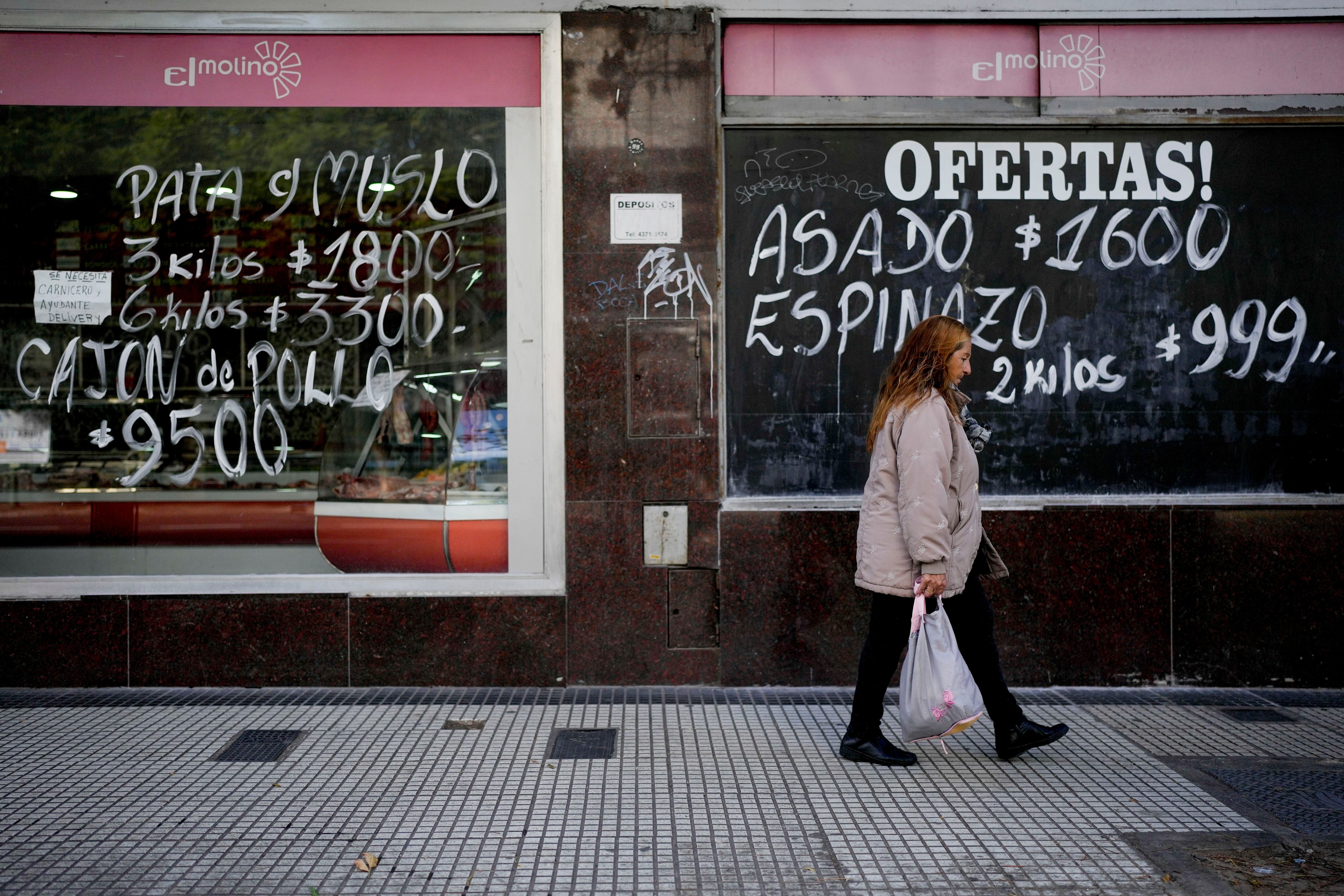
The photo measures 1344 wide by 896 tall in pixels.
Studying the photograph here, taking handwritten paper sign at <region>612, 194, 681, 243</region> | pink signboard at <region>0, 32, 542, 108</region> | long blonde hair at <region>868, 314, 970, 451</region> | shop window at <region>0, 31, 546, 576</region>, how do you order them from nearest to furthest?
long blonde hair at <region>868, 314, 970, 451</region>, handwritten paper sign at <region>612, 194, 681, 243</region>, pink signboard at <region>0, 32, 542, 108</region>, shop window at <region>0, 31, 546, 576</region>

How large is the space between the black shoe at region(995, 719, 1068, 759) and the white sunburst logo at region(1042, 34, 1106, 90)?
135 inches

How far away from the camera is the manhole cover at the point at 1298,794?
4.04 metres

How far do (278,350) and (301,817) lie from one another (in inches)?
117

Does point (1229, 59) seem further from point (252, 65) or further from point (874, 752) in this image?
point (252, 65)

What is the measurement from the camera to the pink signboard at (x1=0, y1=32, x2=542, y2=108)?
19.4ft

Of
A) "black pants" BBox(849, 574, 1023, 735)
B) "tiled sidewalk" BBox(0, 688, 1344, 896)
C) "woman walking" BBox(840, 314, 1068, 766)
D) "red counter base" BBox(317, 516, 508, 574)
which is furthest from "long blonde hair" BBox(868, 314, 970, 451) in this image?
"red counter base" BBox(317, 516, 508, 574)

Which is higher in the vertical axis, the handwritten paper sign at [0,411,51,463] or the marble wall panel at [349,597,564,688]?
the handwritten paper sign at [0,411,51,463]

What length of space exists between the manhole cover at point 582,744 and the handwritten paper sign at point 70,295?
3.54 m

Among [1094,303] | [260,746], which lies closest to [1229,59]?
[1094,303]

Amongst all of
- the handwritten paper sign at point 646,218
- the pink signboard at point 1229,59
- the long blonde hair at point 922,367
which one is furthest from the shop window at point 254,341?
the pink signboard at point 1229,59

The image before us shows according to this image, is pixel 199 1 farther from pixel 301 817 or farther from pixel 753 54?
pixel 301 817

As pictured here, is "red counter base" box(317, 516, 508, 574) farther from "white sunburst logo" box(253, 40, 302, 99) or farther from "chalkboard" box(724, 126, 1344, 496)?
"white sunburst logo" box(253, 40, 302, 99)

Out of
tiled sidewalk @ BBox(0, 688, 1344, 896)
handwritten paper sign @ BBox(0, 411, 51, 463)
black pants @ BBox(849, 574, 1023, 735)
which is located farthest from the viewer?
handwritten paper sign @ BBox(0, 411, 51, 463)

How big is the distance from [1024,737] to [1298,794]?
1.03m
